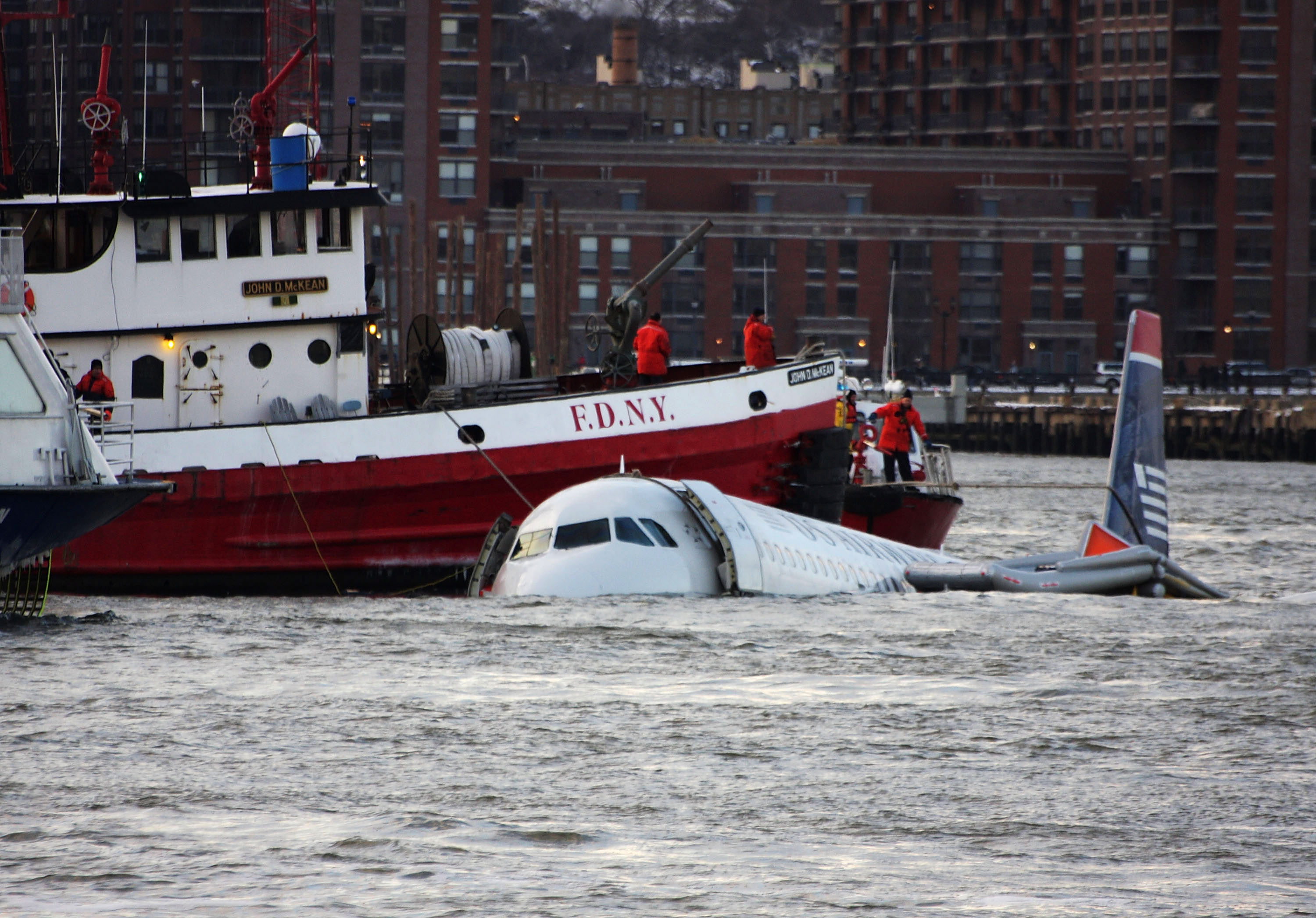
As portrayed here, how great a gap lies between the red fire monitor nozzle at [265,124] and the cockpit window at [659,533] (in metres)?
11.1

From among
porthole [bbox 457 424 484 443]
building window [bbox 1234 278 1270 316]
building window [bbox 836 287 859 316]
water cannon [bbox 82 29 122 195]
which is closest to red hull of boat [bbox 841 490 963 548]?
porthole [bbox 457 424 484 443]

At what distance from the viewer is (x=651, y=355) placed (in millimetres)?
34656

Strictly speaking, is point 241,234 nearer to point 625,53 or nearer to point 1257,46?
point 1257,46

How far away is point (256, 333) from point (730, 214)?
3545 inches

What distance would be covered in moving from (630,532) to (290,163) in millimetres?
11174

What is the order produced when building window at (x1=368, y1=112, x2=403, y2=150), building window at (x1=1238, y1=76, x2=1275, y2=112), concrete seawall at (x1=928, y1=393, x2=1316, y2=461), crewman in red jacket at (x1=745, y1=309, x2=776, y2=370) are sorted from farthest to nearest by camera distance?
building window at (x1=1238, y1=76, x2=1275, y2=112) < building window at (x1=368, y1=112, x2=403, y2=150) < concrete seawall at (x1=928, y1=393, x2=1316, y2=461) < crewman in red jacket at (x1=745, y1=309, x2=776, y2=370)

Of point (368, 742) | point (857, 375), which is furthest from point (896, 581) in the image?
point (857, 375)

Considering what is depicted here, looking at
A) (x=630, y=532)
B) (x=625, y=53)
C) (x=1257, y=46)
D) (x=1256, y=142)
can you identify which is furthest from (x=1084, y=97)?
(x=630, y=532)

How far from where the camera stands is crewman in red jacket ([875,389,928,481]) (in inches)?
1654

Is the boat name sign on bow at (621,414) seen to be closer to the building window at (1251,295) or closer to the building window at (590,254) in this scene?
the building window at (590,254)

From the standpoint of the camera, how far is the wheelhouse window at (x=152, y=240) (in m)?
32.6

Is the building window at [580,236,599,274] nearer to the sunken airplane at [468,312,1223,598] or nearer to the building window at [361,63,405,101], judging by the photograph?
the building window at [361,63,405,101]

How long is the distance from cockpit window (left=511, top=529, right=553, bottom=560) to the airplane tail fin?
39.6 feet

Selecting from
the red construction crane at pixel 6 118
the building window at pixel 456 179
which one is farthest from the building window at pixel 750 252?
the red construction crane at pixel 6 118
